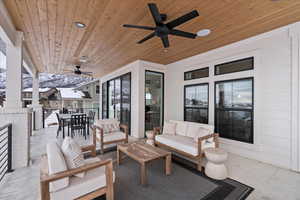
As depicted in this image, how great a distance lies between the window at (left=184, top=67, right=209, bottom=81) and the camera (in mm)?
4149

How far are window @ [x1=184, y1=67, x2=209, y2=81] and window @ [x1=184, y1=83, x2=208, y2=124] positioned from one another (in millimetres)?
297

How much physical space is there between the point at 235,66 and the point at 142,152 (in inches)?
127

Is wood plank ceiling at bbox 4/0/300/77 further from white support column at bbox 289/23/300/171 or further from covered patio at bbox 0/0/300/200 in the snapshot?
white support column at bbox 289/23/300/171

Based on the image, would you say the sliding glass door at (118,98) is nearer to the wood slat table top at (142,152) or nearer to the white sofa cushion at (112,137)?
the white sofa cushion at (112,137)

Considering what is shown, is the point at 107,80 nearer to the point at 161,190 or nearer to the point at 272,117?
the point at 161,190

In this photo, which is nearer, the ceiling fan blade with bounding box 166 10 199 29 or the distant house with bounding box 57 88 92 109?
the ceiling fan blade with bounding box 166 10 199 29

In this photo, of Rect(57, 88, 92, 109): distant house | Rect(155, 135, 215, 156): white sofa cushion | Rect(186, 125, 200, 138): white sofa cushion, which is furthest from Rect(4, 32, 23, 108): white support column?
Rect(57, 88, 92, 109): distant house

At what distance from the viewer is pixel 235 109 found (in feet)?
11.3

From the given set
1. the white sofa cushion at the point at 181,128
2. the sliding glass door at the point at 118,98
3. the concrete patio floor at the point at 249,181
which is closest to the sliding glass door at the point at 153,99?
the sliding glass door at the point at 118,98

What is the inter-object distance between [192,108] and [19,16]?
479cm

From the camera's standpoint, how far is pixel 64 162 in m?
1.49

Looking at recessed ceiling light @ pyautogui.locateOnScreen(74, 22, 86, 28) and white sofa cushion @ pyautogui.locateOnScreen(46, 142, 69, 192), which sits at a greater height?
recessed ceiling light @ pyautogui.locateOnScreen(74, 22, 86, 28)

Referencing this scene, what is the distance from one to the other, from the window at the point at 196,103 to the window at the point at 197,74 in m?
0.30

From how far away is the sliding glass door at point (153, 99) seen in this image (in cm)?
516
